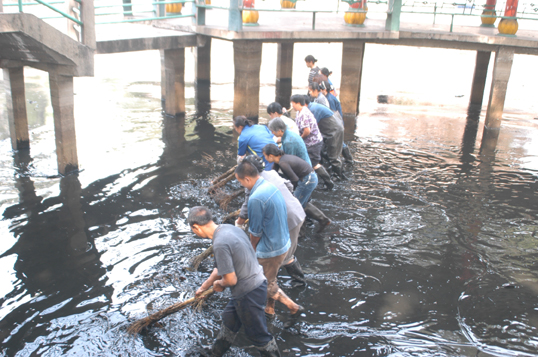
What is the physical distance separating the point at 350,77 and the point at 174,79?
5552 millimetres

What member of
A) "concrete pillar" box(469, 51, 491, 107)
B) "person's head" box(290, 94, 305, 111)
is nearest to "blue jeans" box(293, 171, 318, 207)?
"person's head" box(290, 94, 305, 111)

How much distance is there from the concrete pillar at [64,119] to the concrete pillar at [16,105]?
177cm

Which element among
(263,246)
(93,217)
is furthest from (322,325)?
(93,217)

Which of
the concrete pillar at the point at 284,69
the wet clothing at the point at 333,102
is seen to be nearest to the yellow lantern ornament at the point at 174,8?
the concrete pillar at the point at 284,69

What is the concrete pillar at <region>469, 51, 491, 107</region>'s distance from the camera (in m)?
16.3

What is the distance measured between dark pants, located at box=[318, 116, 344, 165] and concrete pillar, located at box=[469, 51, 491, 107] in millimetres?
9954

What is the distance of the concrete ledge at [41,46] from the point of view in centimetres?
687

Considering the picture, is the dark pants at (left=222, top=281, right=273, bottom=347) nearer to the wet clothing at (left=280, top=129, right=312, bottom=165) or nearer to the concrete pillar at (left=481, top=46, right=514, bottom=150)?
the wet clothing at (left=280, top=129, right=312, bottom=165)

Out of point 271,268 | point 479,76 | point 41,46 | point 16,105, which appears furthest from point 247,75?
point 479,76

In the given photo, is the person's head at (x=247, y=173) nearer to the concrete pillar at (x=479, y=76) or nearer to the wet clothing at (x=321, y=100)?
the wet clothing at (x=321, y=100)

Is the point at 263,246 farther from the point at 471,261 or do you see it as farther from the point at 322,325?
the point at 471,261

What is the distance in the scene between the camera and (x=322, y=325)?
5027mm

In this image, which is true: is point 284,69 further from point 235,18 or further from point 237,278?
point 237,278

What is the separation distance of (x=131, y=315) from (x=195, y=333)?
82 centimetres
